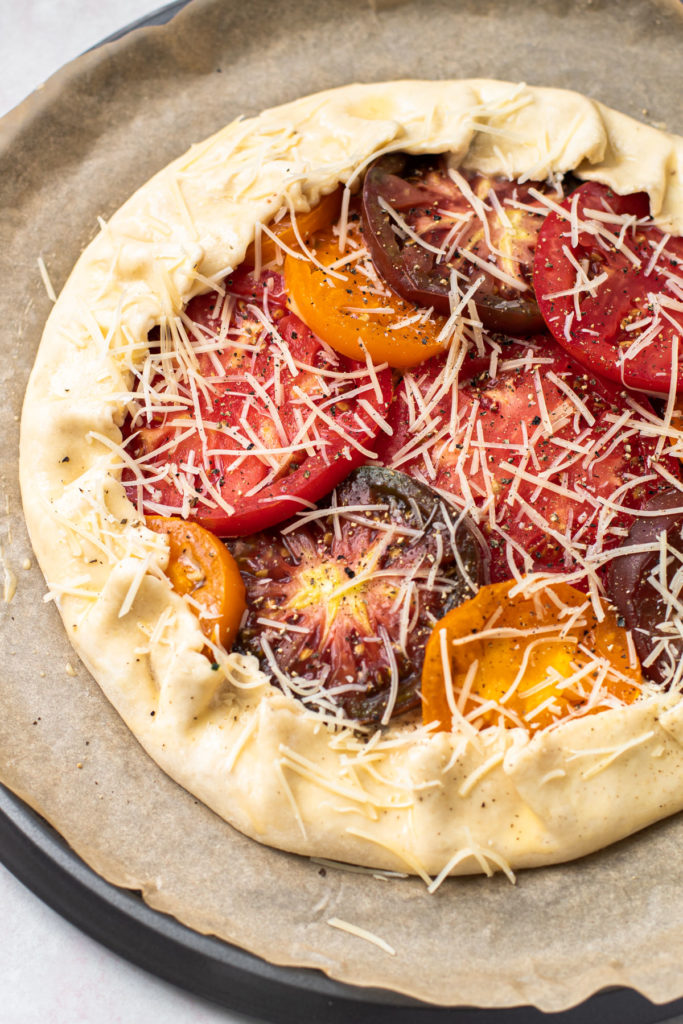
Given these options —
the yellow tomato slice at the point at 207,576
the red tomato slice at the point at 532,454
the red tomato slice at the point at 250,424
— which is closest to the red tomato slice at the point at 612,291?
the red tomato slice at the point at 532,454

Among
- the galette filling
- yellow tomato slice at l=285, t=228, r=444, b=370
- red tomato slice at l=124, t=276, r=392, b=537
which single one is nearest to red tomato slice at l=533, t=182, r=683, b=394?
the galette filling

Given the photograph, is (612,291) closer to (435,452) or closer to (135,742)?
(435,452)

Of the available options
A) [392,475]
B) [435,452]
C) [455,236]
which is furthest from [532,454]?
[455,236]

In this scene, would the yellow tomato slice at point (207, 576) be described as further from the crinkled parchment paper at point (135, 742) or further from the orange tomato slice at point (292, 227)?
the orange tomato slice at point (292, 227)

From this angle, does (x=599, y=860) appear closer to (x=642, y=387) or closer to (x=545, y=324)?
(x=642, y=387)

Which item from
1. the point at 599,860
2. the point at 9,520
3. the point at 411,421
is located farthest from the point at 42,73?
the point at 599,860
